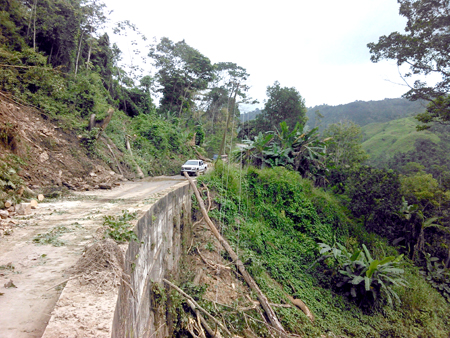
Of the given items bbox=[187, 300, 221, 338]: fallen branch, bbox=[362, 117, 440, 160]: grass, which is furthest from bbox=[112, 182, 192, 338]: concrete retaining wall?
bbox=[362, 117, 440, 160]: grass

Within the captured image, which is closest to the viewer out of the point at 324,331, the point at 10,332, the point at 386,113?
the point at 10,332

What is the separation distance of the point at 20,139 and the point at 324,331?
997 cm

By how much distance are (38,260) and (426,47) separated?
16.4m

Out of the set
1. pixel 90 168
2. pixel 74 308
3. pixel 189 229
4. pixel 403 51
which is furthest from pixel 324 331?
pixel 403 51

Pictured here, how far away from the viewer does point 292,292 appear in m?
8.96

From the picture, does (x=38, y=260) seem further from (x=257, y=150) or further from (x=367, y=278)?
(x=257, y=150)

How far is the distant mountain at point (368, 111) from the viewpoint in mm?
68125

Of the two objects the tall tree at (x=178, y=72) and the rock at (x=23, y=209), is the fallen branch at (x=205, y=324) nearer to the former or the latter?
the rock at (x=23, y=209)

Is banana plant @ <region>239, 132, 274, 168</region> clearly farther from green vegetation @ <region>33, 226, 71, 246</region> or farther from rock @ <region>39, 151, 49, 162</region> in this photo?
green vegetation @ <region>33, 226, 71, 246</region>

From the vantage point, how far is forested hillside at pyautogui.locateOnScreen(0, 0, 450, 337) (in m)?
7.93

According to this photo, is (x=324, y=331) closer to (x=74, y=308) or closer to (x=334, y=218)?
(x=334, y=218)

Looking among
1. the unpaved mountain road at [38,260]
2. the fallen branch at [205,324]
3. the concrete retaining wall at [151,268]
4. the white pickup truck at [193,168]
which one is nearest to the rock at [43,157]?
the unpaved mountain road at [38,260]

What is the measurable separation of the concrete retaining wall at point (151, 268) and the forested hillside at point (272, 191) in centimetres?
78

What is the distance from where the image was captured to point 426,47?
42.1 feet
